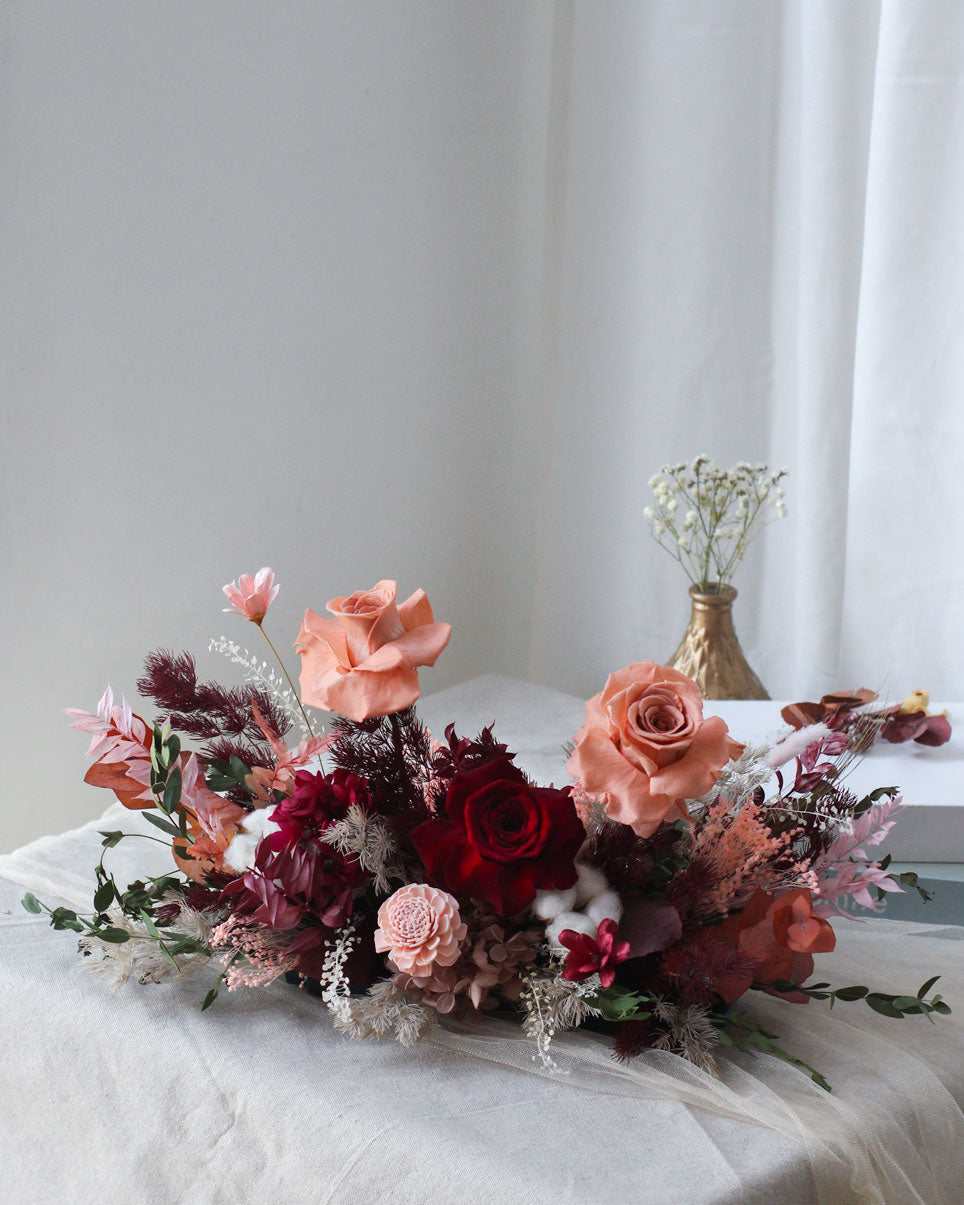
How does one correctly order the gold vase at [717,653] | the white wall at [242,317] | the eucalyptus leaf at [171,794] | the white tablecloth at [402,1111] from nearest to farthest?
the white tablecloth at [402,1111] < the eucalyptus leaf at [171,794] < the white wall at [242,317] < the gold vase at [717,653]

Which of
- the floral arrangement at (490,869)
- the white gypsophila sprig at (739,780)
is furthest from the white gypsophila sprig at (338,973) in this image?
the white gypsophila sprig at (739,780)

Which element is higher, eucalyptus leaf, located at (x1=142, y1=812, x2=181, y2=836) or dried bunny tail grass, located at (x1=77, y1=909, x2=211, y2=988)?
eucalyptus leaf, located at (x1=142, y1=812, x2=181, y2=836)

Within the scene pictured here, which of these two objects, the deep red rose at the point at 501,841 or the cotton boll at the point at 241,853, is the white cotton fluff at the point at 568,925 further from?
the cotton boll at the point at 241,853

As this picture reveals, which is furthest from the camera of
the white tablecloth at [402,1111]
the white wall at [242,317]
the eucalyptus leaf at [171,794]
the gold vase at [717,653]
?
the gold vase at [717,653]

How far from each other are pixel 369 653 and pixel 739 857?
23 cm

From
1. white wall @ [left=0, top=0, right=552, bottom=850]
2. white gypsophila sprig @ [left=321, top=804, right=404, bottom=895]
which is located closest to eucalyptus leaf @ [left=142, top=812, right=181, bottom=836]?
white gypsophila sprig @ [left=321, top=804, right=404, bottom=895]

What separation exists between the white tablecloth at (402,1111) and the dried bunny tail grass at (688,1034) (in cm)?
1

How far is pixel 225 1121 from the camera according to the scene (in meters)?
0.61

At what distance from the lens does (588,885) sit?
629 mm

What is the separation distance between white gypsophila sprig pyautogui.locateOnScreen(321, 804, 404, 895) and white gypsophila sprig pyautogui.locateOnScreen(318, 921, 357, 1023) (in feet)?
0.10

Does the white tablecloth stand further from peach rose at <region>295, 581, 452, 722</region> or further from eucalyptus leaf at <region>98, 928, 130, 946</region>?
peach rose at <region>295, 581, 452, 722</region>

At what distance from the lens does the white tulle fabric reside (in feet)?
1.82

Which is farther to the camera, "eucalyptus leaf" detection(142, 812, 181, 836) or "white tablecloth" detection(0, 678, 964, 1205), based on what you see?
"eucalyptus leaf" detection(142, 812, 181, 836)

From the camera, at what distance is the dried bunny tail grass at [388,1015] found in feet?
2.04
